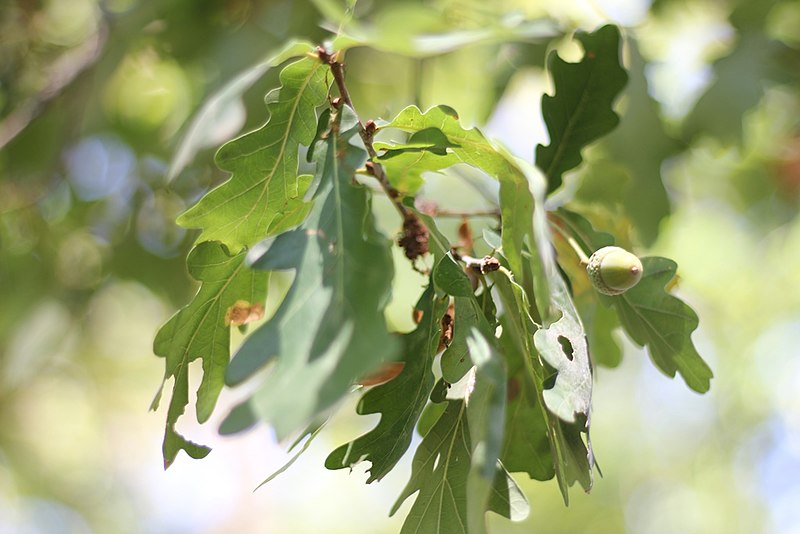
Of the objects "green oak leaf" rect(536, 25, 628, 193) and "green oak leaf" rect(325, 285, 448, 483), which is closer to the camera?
"green oak leaf" rect(325, 285, 448, 483)

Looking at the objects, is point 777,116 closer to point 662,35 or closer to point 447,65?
point 662,35

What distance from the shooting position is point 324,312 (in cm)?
61

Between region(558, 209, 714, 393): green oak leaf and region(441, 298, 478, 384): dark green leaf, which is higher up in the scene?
region(558, 209, 714, 393): green oak leaf

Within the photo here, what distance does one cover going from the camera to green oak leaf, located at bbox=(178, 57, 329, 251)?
840 millimetres

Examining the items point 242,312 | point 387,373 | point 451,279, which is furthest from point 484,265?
point 242,312

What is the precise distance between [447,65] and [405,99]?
0.53 feet

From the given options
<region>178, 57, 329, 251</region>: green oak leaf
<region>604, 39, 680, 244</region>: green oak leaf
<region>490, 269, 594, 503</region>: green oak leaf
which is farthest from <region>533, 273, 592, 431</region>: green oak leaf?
<region>604, 39, 680, 244</region>: green oak leaf

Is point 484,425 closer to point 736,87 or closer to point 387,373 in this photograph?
point 387,373

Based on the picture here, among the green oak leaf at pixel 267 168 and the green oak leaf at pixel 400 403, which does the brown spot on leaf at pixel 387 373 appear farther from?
the green oak leaf at pixel 267 168

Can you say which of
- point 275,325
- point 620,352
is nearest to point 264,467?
point 620,352

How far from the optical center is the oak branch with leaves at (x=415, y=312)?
61 cm

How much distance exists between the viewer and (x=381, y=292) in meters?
0.62

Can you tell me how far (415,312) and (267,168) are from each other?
219 mm

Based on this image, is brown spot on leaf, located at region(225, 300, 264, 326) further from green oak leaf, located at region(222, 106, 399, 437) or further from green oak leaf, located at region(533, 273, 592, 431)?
green oak leaf, located at region(533, 273, 592, 431)
